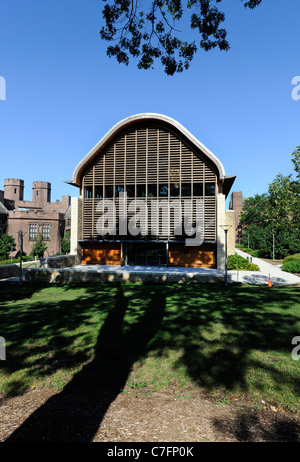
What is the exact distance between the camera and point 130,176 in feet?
81.1

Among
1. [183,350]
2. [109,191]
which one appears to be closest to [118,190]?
[109,191]

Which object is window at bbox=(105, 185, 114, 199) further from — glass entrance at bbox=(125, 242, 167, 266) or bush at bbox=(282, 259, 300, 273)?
bush at bbox=(282, 259, 300, 273)

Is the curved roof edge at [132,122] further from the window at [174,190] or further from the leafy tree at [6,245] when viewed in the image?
the leafy tree at [6,245]

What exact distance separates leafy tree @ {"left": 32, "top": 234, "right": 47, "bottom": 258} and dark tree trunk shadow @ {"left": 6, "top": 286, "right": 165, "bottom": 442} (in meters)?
42.3

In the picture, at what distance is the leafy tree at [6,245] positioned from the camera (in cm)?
4299

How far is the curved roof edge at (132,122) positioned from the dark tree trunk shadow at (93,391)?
18.0 m

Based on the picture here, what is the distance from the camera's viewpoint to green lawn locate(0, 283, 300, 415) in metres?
4.71

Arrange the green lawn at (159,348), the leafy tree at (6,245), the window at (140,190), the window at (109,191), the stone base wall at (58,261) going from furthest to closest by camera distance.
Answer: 1. the leafy tree at (6,245)
2. the window at (109,191)
3. the window at (140,190)
4. the stone base wall at (58,261)
5. the green lawn at (159,348)

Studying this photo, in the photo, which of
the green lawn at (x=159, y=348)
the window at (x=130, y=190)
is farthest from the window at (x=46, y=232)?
the green lawn at (x=159, y=348)

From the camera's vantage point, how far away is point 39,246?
45719 millimetres

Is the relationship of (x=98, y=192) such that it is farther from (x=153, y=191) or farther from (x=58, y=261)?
(x=58, y=261)

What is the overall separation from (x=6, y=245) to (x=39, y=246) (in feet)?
17.4

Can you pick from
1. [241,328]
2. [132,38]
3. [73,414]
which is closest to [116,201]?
[132,38]

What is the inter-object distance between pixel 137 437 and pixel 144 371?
1.75m
